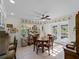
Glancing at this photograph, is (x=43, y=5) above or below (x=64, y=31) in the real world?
above

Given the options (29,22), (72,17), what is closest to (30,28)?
(29,22)

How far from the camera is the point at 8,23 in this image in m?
7.86

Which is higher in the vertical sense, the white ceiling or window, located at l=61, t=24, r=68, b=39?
the white ceiling

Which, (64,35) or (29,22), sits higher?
(29,22)

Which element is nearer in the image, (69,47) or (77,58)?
(77,58)

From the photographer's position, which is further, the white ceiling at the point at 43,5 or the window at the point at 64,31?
the window at the point at 64,31

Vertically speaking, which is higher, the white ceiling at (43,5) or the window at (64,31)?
the white ceiling at (43,5)

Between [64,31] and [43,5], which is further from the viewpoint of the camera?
[64,31]

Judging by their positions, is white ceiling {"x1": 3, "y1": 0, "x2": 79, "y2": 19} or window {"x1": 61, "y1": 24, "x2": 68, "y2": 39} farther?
window {"x1": 61, "y1": 24, "x2": 68, "y2": 39}

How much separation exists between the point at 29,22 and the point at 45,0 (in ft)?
18.3

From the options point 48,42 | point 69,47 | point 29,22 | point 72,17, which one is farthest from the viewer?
point 29,22

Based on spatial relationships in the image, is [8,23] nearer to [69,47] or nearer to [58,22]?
[58,22]

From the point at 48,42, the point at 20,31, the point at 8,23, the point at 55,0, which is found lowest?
the point at 48,42

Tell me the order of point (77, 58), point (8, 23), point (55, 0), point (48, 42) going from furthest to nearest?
1. point (8, 23)
2. point (48, 42)
3. point (55, 0)
4. point (77, 58)
